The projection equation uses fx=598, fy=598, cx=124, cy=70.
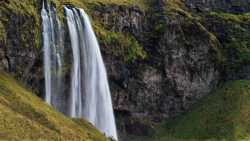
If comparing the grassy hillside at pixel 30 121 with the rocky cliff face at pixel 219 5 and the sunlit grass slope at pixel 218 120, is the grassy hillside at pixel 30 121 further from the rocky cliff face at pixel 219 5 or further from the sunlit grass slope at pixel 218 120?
the rocky cliff face at pixel 219 5

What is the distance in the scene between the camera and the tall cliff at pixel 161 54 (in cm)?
15525

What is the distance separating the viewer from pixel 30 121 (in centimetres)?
10375

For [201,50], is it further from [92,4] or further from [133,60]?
[92,4]

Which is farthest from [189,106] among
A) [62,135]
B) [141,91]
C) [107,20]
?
[62,135]

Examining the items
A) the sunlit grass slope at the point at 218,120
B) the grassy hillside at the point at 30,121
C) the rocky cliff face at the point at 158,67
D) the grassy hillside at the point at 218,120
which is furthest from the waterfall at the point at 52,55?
the sunlit grass slope at the point at 218,120

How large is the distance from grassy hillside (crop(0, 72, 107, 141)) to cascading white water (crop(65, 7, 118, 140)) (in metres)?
12.4

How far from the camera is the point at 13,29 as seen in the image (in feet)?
417

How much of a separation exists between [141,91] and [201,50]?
74.2ft

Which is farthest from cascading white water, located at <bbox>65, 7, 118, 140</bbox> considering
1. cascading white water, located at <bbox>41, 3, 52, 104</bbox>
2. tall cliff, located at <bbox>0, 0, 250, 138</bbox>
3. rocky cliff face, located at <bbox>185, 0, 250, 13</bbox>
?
rocky cliff face, located at <bbox>185, 0, 250, 13</bbox>

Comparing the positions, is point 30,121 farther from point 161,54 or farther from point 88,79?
point 161,54

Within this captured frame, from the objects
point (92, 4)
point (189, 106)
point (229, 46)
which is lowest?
point (189, 106)

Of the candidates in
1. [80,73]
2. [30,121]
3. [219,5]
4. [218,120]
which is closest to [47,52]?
[80,73]

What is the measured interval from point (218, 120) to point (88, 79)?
1503 inches

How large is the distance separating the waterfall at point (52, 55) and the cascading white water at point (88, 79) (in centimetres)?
313
